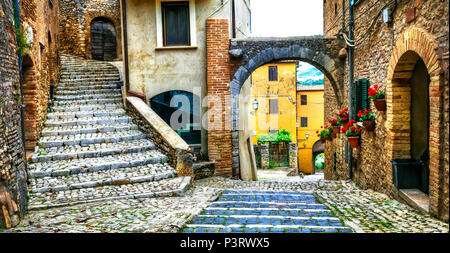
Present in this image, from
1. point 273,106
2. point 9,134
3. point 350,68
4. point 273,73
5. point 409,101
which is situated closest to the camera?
point 9,134

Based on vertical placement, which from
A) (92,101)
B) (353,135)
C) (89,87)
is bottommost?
(353,135)

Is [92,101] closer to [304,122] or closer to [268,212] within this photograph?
[268,212]

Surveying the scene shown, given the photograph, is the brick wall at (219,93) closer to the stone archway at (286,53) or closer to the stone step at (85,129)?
the stone archway at (286,53)

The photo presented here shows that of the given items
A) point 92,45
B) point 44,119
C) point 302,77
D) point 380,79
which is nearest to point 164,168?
point 44,119

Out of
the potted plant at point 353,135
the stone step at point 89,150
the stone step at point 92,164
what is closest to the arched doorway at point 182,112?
the stone step at point 89,150

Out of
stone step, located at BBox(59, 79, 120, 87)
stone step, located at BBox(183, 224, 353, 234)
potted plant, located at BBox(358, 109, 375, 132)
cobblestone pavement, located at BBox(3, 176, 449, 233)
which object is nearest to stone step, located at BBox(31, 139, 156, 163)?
cobblestone pavement, located at BBox(3, 176, 449, 233)

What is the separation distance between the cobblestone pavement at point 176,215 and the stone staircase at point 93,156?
1.14ft

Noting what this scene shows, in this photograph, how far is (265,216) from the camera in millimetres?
4738

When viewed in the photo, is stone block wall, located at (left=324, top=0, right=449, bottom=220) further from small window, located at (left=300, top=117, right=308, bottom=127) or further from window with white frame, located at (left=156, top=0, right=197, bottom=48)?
small window, located at (left=300, top=117, right=308, bottom=127)

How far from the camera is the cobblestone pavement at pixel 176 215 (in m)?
4.37

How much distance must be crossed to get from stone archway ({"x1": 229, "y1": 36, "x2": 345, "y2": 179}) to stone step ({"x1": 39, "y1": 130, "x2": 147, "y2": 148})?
281cm

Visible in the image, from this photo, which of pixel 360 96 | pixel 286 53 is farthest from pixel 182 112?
pixel 360 96

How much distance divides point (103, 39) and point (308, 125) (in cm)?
1858
